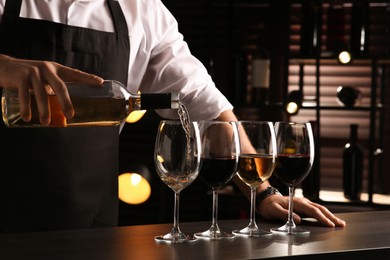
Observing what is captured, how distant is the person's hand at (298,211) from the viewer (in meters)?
1.75

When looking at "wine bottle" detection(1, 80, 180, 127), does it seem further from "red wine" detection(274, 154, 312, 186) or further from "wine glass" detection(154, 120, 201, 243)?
"red wine" detection(274, 154, 312, 186)

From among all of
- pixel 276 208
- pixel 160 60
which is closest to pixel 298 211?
pixel 276 208

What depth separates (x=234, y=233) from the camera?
5.25ft

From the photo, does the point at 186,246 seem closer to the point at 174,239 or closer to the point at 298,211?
the point at 174,239

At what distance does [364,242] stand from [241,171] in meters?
0.29

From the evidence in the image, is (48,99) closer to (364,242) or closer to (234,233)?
(234,233)

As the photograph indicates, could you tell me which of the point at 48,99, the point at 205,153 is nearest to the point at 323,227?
the point at 205,153

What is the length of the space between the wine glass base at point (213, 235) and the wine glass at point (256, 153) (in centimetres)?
5

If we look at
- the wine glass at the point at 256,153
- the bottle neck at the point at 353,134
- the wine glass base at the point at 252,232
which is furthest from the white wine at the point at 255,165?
the bottle neck at the point at 353,134

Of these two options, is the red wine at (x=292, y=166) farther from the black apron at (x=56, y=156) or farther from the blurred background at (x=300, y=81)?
the blurred background at (x=300, y=81)

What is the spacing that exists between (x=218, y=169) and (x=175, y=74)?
37.1 inches

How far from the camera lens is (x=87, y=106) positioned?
A: 1.54 metres

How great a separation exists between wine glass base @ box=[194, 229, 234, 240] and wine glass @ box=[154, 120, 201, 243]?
0.25 ft

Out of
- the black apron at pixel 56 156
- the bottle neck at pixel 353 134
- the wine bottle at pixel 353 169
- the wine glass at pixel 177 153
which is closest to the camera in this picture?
the wine glass at pixel 177 153
